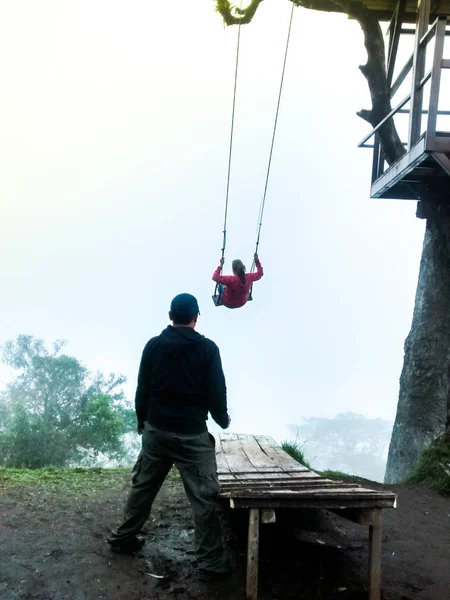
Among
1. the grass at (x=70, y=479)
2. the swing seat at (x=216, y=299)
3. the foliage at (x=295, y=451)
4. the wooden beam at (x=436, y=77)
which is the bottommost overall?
the grass at (x=70, y=479)

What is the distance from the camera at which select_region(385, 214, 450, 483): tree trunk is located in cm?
873

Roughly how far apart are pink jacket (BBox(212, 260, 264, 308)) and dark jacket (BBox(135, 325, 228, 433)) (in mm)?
4562

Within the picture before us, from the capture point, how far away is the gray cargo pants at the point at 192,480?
12.3ft

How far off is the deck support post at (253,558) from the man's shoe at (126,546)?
1.03m

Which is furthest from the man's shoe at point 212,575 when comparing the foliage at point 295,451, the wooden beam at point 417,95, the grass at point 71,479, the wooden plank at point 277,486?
the wooden beam at point 417,95

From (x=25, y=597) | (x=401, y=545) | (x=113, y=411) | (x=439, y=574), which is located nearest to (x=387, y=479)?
(x=401, y=545)

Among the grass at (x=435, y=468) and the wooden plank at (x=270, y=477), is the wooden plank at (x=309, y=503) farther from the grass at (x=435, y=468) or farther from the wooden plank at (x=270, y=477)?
the grass at (x=435, y=468)

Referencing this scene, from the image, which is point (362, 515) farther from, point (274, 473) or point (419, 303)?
point (419, 303)

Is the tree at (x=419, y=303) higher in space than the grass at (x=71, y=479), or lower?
higher

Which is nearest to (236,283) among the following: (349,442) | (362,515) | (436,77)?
(436,77)

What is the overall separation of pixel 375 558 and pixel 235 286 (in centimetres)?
539

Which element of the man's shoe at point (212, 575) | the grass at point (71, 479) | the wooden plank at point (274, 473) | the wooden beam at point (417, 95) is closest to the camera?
the man's shoe at point (212, 575)

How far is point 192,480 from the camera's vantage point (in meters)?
3.81

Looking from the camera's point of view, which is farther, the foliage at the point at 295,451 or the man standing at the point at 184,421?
the foliage at the point at 295,451
